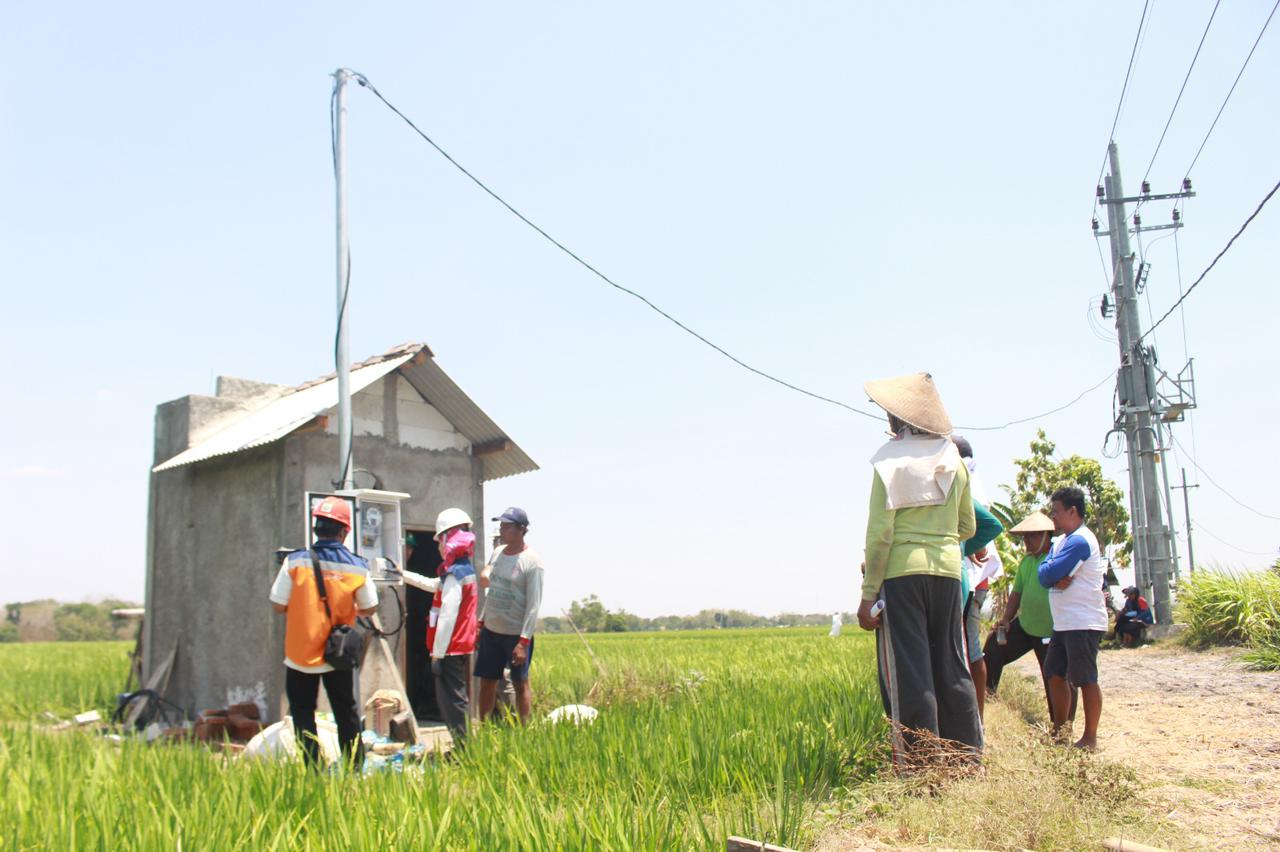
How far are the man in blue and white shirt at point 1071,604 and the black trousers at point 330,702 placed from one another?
12.6 ft

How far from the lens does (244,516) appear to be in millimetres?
8617

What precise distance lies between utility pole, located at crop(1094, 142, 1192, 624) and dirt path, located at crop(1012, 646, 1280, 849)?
6.35 meters

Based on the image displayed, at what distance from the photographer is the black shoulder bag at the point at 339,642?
17.0ft

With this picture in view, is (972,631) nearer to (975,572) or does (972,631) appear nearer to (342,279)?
(975,572)

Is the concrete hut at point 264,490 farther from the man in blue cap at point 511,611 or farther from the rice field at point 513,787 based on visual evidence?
the rice field at point 513,787

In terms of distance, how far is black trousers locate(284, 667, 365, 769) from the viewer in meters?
5.20

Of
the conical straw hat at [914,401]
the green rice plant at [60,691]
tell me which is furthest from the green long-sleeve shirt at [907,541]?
the green rice plant at [60,691]

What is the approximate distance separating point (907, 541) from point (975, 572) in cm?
183

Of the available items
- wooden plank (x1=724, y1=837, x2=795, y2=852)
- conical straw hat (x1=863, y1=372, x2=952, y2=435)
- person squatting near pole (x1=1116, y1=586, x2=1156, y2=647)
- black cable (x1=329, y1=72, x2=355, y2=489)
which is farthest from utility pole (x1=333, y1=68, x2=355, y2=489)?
person squatting near pole (x1=1116, y1=586, x2=1156, y2=647)

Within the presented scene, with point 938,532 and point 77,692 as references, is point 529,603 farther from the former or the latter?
point 77,692

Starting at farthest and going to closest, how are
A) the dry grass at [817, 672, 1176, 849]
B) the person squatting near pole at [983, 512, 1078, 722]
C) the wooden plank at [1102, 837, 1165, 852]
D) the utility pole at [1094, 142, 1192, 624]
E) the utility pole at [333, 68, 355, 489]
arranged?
the utility pole at [1094, 142, 1192, 624]
the utility pole at [333, 68, 355, 489]
the person squatting near pole at [983, 512, 1078, 722]
the dry grass at [817, 672, 1176, 849]
the wooden plank at [1102, 837, 1165, 852]

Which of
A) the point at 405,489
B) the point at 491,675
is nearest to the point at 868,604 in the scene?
the point at 491,675

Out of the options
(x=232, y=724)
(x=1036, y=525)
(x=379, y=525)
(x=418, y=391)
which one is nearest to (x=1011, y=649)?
(x=1036, y=525)

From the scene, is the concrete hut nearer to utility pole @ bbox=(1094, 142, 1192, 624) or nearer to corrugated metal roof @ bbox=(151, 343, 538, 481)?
corrugated metal roof @ bbox=(151, 343, 538, 481)
